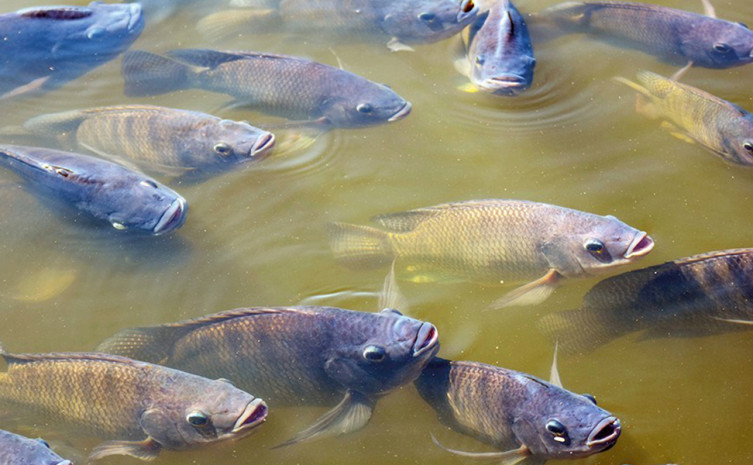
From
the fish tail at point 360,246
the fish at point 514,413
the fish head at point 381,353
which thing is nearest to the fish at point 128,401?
the fish head at point 381,353

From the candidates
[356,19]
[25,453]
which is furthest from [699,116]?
[25,453]

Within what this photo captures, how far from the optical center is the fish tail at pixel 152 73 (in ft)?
16.7

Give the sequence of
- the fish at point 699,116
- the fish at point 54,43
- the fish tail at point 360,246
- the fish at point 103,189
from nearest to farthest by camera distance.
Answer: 1. the fish tail at point 360,246
2. the fish at point 103,189
3. the fish at point 699,116
4. the fish at point 54,43

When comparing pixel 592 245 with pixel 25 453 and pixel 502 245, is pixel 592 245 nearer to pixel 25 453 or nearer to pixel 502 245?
pixel 502 245

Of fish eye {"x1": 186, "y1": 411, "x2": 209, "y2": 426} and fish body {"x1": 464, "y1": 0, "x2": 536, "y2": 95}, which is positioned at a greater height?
fish body {"x1": 464, "y1": 0, "x2": 536, "y2": 95}

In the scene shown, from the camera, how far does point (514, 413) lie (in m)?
3.09

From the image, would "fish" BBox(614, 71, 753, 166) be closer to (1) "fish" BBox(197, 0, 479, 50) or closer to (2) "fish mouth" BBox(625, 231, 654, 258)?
(2) "fish mouth" BBox(625, 231, 654, 258)

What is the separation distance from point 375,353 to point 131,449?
4.13 feet

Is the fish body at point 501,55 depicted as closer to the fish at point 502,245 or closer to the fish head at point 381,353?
the fish at point 502,245

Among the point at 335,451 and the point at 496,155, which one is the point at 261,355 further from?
the point at 496,155

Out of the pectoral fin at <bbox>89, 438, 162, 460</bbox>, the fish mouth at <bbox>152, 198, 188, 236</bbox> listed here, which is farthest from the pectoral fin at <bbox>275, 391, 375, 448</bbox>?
the fish mouth at <bbox>152, 198, 188, 236</bbox>

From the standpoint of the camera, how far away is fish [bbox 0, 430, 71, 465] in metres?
2.96

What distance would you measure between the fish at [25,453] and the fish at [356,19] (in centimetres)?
376

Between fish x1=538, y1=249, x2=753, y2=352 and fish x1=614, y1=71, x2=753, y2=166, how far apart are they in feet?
3.33
